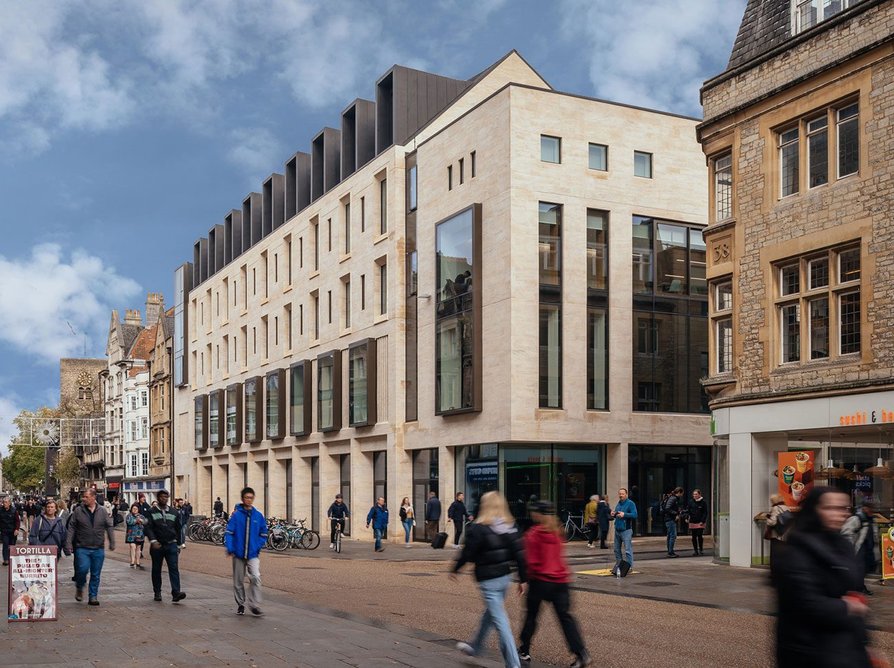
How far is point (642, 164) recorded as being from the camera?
40.2 m

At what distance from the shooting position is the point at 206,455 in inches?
2837

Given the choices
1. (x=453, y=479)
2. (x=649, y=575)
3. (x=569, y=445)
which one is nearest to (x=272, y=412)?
(x=453, y=479)

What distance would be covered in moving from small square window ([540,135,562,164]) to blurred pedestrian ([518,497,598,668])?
27968 millimetres

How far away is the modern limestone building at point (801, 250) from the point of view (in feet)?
70.1

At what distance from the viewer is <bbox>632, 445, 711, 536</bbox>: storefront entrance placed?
39.1m

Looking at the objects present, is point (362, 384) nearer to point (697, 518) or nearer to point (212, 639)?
point (697, 518)

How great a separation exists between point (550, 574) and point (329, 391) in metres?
40.8

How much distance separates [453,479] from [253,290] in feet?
91.8

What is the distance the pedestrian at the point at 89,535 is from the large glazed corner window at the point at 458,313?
21.0 metres

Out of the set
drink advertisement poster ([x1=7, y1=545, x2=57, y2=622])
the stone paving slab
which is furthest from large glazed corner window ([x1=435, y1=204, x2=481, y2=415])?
drink advertisement poster ([x1=7, y1=545, x2=57, y2=622])

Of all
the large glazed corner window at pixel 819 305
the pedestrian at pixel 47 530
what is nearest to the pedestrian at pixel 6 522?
the pedestrian at pixel 47 530

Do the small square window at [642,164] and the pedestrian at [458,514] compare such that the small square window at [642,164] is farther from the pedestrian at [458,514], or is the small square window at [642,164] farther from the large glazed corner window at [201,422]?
the large glazed corner window at [201,422]

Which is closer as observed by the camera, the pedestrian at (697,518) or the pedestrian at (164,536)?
the pedestrian at (164,536)

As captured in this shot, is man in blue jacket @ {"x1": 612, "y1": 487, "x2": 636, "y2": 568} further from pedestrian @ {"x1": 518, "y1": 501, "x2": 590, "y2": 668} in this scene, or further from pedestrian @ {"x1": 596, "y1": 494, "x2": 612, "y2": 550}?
pedestrian @ {"x1": 518, "y1": 501, "x2": 590, "y2": 668}
